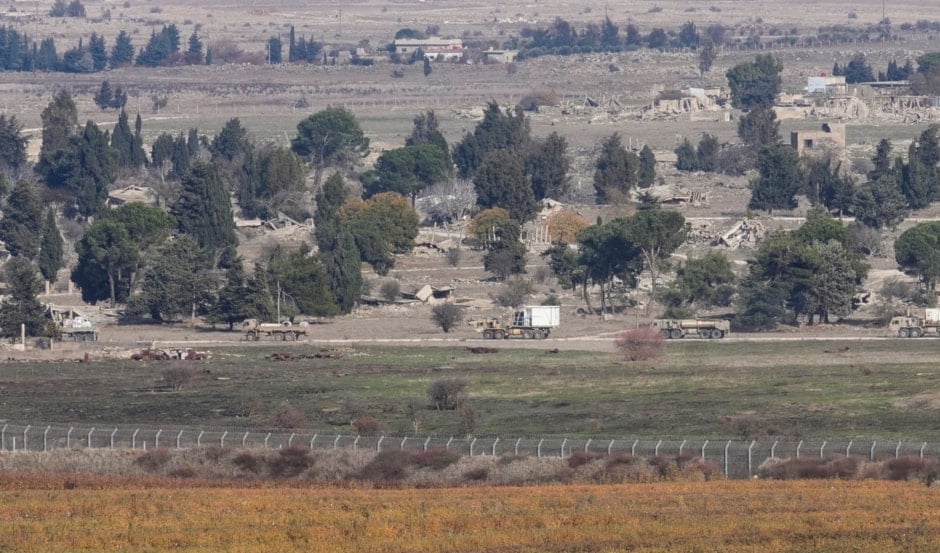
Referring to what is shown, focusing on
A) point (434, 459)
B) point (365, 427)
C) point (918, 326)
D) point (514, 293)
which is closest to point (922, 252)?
point (918, 326)

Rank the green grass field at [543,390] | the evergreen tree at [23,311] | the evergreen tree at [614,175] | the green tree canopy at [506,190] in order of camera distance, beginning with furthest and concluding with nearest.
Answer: the evergreen tree at [614,175]
the green tree canopy at [506,190]
the evergreen tree at [23,311]
the green grass field at [543,390]

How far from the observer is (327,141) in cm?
17712

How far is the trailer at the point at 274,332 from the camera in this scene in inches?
4151

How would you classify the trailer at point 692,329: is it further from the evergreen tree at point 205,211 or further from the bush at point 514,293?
the evergreen tree at point 205,211

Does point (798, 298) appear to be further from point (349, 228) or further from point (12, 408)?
point (12, 408)

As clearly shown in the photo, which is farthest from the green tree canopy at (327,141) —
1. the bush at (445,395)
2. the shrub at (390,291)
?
the bush at (445,395)

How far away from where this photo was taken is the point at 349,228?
126250 mm

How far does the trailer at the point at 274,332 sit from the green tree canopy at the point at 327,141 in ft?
231

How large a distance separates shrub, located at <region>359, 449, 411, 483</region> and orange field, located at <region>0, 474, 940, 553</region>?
67.1 inches

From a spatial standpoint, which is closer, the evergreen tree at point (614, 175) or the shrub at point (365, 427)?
the shrub at point (365, 427)

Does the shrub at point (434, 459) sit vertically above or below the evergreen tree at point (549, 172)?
above

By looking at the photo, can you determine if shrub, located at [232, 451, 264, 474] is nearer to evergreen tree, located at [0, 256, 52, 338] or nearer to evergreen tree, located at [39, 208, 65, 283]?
evergreen tree, located at [0, 256, 52, 338]

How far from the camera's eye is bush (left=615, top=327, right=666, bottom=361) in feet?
305

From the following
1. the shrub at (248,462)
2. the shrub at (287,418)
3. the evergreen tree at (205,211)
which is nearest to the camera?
the shrub at (248,462)
